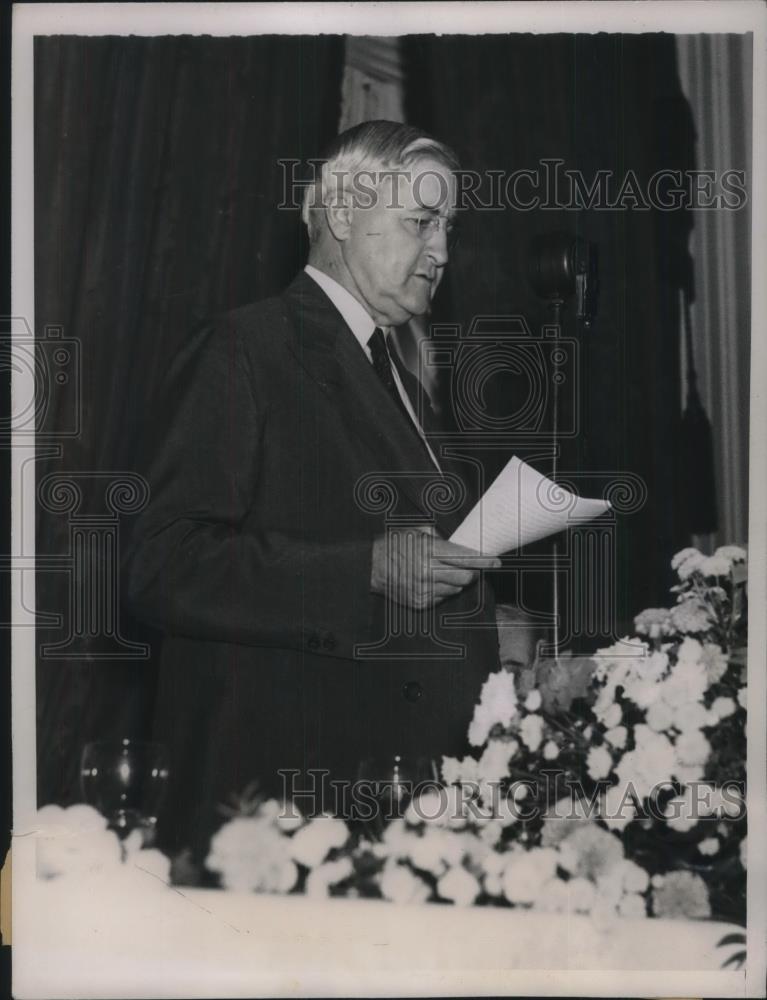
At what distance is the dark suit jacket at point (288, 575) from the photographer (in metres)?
2.00

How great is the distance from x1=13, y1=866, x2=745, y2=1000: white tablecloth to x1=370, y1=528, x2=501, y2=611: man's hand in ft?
1.97

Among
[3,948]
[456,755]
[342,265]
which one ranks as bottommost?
[3,948]

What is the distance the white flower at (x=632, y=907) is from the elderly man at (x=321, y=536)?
1.42ft

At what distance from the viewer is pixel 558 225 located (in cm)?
208

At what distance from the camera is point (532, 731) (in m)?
2.06

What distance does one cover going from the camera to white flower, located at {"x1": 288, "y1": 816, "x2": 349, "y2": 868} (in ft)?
6.73

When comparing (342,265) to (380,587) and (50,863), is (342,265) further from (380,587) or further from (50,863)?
(50,863)

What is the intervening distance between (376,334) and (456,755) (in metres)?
0.81

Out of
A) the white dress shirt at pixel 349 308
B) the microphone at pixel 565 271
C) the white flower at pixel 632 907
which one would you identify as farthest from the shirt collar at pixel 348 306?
the white flower at pixel 632 907

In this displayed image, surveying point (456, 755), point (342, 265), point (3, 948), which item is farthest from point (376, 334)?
point (3, 948)

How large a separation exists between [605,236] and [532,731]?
95 cm

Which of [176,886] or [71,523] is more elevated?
[71,523]

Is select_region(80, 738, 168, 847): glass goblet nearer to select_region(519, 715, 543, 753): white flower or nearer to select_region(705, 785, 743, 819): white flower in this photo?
select_region(519, 715, 543, 753): white flower

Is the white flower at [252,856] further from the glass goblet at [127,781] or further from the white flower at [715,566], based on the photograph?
the white flower at [715,566]
